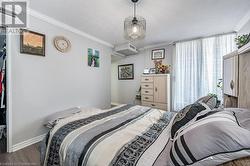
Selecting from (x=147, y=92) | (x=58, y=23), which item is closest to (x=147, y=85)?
(x=147, y=92)

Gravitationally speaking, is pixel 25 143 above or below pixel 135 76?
below

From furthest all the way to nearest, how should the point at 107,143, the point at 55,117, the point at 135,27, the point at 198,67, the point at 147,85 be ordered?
the point at 147,85 < the point at 198,67 < the point at 55,117 < the point at 135,27 < the point at 107,143

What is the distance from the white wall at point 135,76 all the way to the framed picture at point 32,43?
3.08 meters

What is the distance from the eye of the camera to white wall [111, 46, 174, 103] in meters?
4.49

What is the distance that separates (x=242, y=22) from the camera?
2629 millimetres

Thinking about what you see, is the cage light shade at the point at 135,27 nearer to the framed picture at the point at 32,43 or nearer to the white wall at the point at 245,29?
the framed picture at the point at 32,43

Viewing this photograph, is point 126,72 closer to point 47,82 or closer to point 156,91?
point 156,91

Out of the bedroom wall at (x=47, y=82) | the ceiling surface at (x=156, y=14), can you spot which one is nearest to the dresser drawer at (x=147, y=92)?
the bedroom wall at (x=47, y=82)

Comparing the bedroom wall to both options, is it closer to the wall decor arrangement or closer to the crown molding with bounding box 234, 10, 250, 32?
the wall decor arrangement

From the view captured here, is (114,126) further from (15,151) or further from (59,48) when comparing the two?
(59,48)

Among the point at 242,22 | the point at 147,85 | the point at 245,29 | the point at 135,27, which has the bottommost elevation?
the point at 147,85

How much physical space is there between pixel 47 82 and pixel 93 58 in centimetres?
145

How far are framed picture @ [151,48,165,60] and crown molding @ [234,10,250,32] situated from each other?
6.07ft

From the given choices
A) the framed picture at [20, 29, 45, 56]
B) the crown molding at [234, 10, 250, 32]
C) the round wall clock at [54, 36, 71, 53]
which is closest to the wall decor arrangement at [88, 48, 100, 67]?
the round wall clock at [54, 36, 71, 53]
